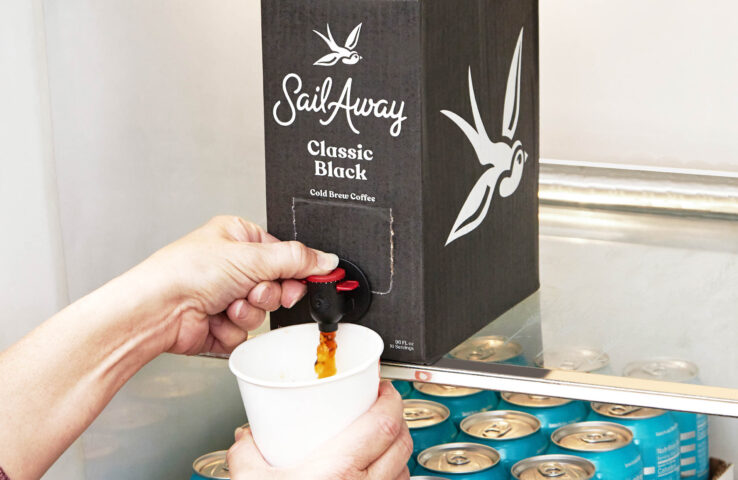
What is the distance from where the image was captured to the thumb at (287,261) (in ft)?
3.02

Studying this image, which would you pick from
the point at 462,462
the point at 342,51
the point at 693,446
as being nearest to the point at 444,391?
the point at 462,462

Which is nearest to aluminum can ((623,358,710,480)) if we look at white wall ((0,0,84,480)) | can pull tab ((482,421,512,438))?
can pull tab ((482,421,512,438))

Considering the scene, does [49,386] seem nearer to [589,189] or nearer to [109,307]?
[109,307]

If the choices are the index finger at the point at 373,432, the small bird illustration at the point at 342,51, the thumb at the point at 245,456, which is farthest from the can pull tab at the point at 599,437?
the small bird illustration at the point at 342,51

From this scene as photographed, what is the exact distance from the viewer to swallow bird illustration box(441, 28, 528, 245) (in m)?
0.97

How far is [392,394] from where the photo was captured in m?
0.96

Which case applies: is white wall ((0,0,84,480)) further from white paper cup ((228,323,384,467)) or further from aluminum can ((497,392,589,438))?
aluminum can ((497,392,589,438))

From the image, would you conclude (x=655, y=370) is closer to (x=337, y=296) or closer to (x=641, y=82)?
(x=337, y=296)

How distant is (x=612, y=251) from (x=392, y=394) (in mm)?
478

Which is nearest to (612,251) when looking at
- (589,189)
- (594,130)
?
(589,189)

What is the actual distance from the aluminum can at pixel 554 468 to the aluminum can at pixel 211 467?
1.32 feet

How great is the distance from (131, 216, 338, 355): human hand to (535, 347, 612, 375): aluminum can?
0.24 metres

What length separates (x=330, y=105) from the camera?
91 centimetres

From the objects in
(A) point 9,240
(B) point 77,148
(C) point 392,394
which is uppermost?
(B) point 77,148
